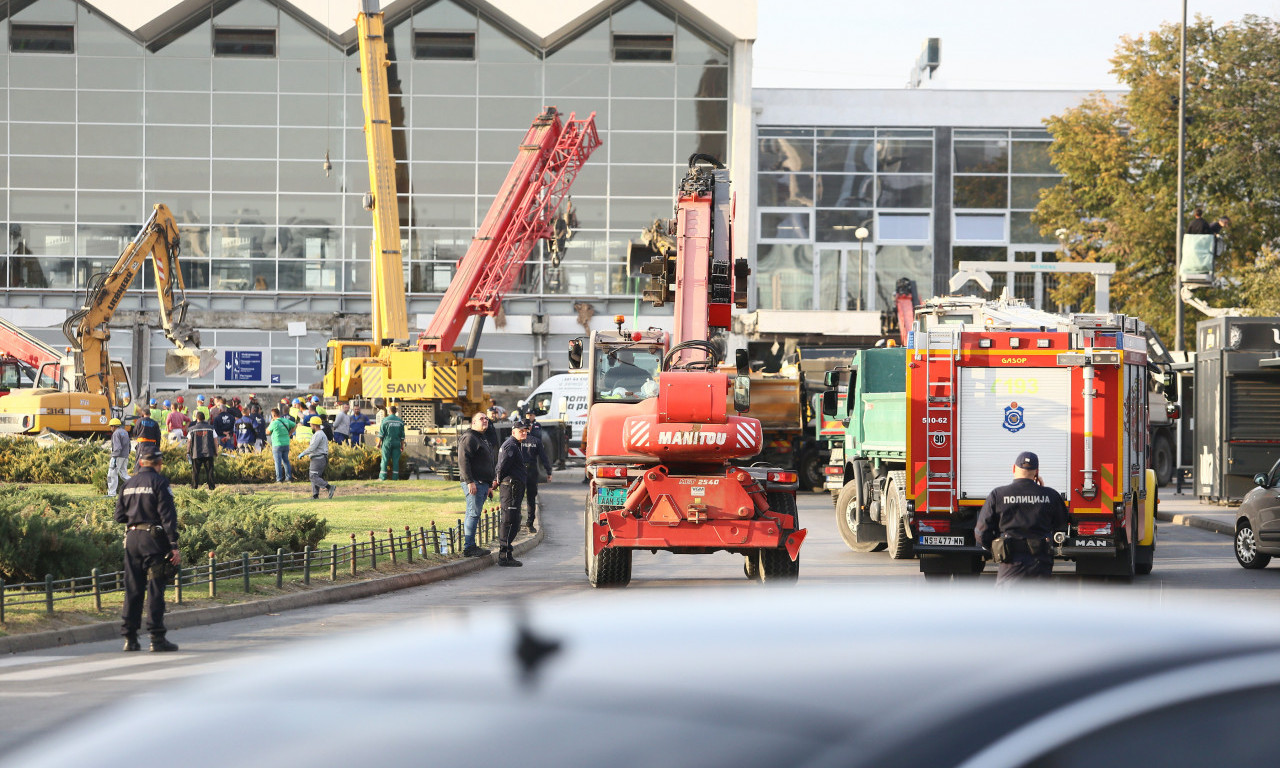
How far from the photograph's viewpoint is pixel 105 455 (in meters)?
32.0

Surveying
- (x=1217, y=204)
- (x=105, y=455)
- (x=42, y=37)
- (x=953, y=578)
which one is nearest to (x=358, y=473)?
(x=105, y=455)

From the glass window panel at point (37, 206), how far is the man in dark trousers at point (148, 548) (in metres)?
46.4

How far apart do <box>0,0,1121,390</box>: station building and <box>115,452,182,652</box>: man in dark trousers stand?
42.3 meters

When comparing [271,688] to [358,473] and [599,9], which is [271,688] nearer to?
[358,473]

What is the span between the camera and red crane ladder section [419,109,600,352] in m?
35.9

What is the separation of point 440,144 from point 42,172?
14759 mm

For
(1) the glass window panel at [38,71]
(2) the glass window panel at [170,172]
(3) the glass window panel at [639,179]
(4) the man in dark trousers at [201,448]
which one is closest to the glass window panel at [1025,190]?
(3) the glass window panel at [639,179]

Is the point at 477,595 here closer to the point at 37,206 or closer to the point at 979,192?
the point at 979,192

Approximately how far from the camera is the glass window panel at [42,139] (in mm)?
54406

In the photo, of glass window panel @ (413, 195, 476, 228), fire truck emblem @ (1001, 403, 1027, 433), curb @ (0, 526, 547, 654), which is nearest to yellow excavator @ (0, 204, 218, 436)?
glass window panel @ (413, 195, 476, 228)

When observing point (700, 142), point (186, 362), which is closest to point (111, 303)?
point (186, 362)

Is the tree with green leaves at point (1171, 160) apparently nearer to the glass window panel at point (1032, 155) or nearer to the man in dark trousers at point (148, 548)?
the glass window panel at point (1032, 155)

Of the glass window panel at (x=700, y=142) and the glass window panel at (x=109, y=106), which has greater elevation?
the glass window panel at (x=109, y=106)

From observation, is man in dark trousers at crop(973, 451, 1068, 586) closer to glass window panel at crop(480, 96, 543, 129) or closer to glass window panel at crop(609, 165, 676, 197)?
glass window panel at crop(609, 165, 676, 197)
